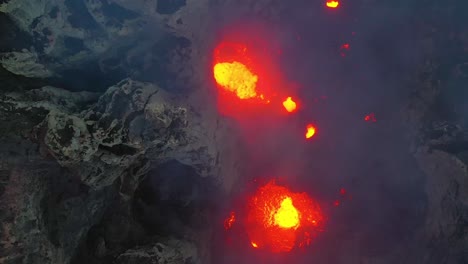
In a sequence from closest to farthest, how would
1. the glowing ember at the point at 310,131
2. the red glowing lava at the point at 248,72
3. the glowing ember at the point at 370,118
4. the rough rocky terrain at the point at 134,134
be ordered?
the rough rocky terrain at the point at 134,134, the red glowing lava at the point at 248,72, the glowing ember at the point at 370,118, the glowing ember at the point at 310,131

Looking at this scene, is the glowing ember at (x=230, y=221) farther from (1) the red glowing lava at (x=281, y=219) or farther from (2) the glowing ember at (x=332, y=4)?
(2) the glowing ember at (x=332, y=4)

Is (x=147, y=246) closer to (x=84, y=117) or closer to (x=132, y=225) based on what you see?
(x=132, y=225)

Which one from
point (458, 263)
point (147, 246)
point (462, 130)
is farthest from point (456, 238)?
point (147, 246)

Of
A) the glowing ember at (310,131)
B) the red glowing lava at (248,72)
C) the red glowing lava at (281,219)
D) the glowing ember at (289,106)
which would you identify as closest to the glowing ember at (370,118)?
the glowing ember at (310,131)

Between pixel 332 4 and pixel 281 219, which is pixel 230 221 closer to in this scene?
pixel 281 219

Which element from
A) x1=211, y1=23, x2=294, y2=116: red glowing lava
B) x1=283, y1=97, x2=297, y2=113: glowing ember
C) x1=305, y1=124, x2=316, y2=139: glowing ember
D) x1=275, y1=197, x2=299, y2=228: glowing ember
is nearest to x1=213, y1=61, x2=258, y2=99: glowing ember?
x1=211, y1=23, x2=294, y2=116: red glowing lava
